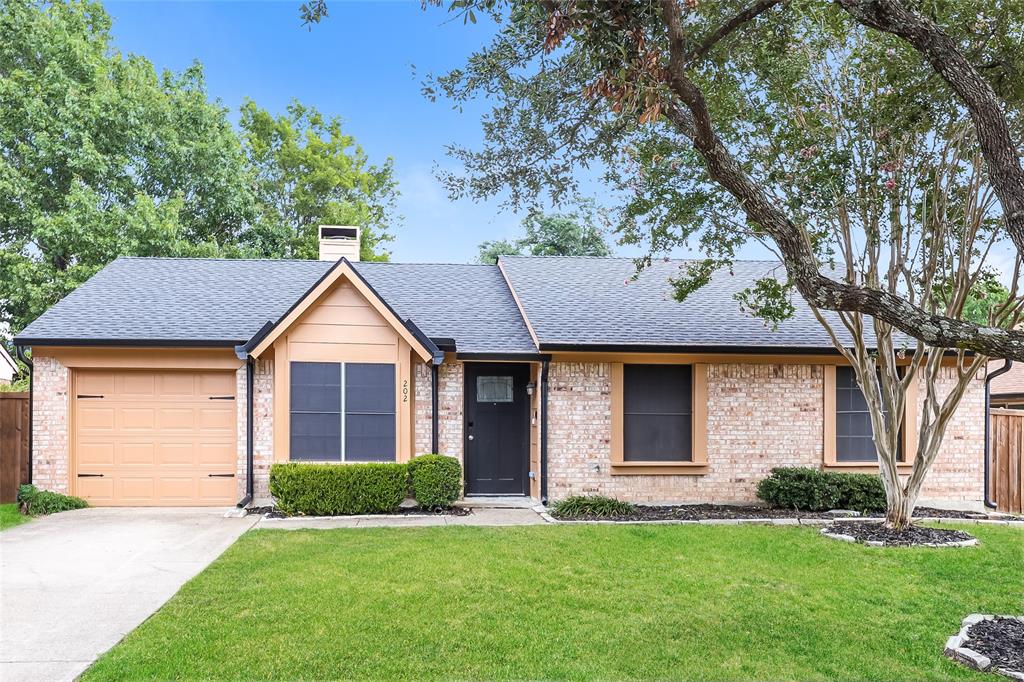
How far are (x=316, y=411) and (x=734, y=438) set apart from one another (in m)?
6.66

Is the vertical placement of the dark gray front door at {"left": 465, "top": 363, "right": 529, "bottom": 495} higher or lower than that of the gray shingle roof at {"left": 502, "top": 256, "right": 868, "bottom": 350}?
lower

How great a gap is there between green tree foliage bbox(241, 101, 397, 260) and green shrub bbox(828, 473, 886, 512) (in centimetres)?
1997

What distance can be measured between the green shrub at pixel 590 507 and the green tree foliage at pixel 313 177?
18230 mm

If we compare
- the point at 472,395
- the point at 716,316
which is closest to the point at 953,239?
the point at 716,316

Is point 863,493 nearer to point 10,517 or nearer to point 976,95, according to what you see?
point 976,95

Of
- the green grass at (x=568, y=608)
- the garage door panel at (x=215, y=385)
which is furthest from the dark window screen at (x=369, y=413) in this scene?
the green grass at (x=568, y=608)

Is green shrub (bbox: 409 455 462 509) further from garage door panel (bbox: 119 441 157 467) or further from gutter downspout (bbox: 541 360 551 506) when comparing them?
garage door panel (bbox: 119 441 157 467)

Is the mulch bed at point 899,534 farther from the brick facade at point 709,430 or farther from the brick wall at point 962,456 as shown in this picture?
the brick wall at point 962,456

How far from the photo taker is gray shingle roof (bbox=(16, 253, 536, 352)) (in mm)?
10977

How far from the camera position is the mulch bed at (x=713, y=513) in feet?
32.5

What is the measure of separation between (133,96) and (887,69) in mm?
20078

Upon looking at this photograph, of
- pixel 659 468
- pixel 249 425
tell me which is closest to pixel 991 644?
pixel 659 468

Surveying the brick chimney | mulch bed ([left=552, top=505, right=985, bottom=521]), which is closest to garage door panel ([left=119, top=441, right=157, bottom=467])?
the brick chimney

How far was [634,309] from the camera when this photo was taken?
12609mm
